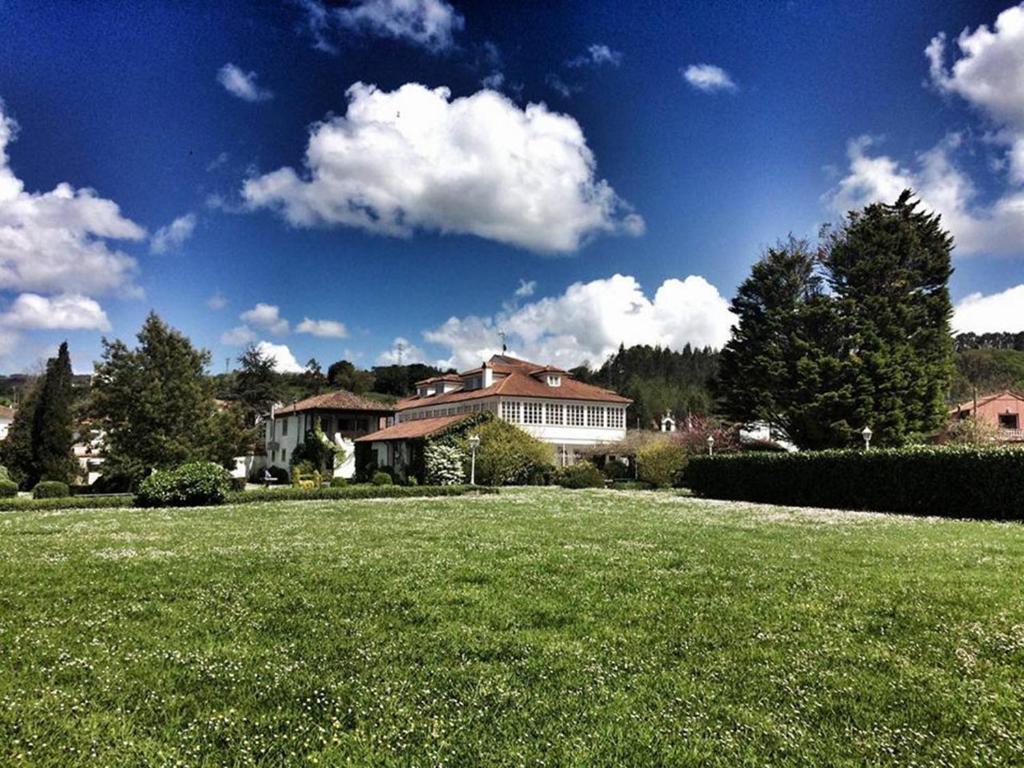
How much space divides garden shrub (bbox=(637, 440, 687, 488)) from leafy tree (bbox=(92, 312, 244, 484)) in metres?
27.6

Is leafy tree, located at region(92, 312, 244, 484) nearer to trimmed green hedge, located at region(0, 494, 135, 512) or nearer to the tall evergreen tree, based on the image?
the tall evergreen tree

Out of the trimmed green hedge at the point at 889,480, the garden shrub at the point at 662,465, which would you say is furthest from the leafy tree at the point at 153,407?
the trimmed green hedge at the point at 889,480

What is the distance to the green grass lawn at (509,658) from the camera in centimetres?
426

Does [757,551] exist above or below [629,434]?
below

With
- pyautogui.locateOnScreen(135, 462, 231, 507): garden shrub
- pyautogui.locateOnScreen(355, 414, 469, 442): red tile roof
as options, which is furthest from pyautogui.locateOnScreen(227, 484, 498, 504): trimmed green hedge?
pyautogui.locateOnScreen(355, 414, 469, 442): red tile roof

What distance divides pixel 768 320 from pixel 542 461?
19998mm

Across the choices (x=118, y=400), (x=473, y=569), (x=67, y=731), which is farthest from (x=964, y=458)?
(x=118, y=400)

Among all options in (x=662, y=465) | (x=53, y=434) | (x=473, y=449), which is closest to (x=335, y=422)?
(x=53, y=434)

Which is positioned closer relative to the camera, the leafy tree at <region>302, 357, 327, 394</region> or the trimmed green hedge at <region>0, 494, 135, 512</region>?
the trimmed green hedge at <region>0, 494, 135, 512</region>

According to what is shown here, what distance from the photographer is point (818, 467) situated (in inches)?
1106

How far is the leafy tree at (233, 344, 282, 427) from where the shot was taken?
84.2 m

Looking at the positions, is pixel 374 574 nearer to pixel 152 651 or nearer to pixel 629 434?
pixel 152 651

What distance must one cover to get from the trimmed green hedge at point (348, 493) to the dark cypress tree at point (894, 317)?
25.4 meters

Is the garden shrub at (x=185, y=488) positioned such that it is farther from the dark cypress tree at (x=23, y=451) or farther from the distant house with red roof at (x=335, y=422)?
the distant house with red roof at (x=335, y=422)
